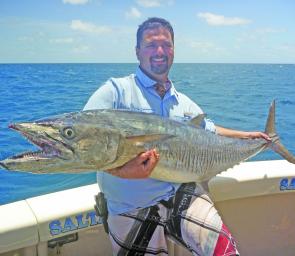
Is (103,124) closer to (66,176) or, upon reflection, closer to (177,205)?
(177,205)

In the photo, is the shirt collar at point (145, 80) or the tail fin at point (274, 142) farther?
the tail fin at point (274, 142)

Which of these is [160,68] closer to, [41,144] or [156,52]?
[156,52]

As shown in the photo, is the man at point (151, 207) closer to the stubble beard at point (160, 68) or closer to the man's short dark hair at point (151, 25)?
the stubble beard at point (160, 68)

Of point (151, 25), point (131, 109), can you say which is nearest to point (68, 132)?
point (131, 109)

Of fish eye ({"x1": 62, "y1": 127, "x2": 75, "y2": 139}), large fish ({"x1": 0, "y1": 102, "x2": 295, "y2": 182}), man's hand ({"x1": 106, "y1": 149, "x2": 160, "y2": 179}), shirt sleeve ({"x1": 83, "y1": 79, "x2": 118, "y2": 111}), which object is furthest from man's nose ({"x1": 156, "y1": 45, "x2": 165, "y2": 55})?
fish eye ({"x1": 62, "y1": 127, "x2": 75, "y2": 139})

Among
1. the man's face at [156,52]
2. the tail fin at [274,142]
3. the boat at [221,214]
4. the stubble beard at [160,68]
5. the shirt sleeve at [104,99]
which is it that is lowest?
the boat at [221,214]

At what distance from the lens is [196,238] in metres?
2.71

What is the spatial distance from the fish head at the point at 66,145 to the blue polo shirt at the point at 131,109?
1.80 ft

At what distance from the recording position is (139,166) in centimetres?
224

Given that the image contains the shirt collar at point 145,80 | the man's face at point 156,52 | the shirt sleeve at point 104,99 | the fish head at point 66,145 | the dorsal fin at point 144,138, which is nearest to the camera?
the fish head at point 66,145

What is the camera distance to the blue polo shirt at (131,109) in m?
2.73

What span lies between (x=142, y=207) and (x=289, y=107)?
2085 cm

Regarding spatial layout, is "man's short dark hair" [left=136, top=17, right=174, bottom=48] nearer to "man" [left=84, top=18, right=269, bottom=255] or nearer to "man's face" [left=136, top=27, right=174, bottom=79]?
"man's face" [left=136, top=27, right=174, bottom=79]

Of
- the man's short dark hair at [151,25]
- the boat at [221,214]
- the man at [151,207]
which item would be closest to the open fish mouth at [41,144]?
the man at [151,207]
